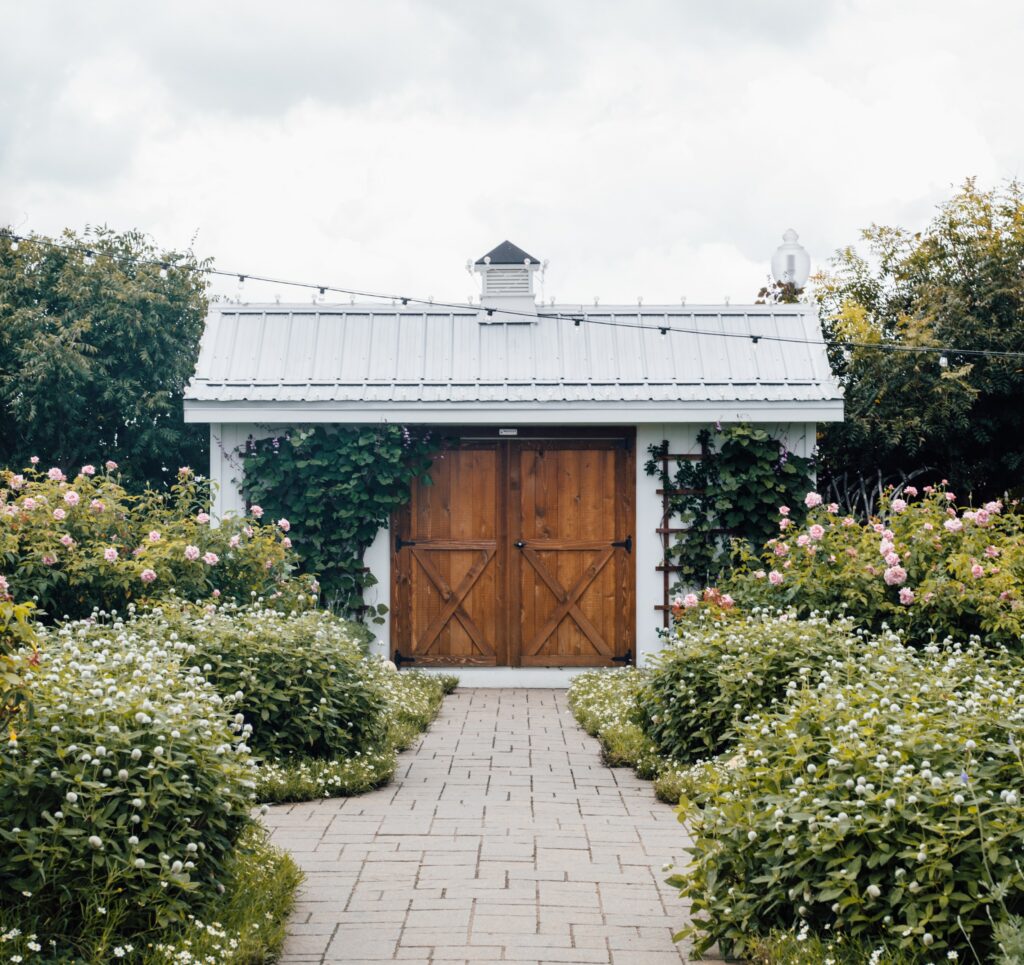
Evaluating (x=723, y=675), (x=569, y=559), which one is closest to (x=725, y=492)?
(x=569, y=559)

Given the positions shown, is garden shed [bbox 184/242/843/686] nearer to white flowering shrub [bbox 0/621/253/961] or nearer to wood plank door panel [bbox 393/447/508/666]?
wood plank door panel [bbox 393/447/508/666]

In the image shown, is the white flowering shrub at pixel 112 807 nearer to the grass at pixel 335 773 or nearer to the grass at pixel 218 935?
the grass at pixel 218 935

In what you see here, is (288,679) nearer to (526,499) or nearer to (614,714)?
(614,714)

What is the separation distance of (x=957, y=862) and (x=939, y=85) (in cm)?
887

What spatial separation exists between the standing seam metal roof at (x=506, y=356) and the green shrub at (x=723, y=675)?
3930 mm

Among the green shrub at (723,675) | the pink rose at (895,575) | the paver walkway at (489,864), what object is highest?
the pink rose at (895,575)

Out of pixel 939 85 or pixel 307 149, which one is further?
A: pixel 307 149

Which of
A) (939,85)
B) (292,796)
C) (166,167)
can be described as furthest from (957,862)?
(166,167)

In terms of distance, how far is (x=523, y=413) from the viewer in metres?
10.8

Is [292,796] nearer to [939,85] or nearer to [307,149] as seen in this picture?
[307,149]

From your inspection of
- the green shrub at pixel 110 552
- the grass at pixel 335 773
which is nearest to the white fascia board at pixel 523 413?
the green shrub at pixel 110 552

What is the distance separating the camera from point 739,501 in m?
11.0

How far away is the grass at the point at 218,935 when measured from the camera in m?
3.60

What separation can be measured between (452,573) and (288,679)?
456 centimetres
